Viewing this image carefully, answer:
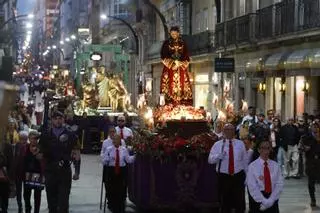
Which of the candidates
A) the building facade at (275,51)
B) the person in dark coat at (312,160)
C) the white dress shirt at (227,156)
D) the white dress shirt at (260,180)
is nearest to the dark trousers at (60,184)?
the white dress shirt at (227,156)

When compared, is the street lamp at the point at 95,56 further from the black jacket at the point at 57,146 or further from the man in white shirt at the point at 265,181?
the man in white shirt at the point at 265,181

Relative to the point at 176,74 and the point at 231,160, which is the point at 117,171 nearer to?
the point at 231,160

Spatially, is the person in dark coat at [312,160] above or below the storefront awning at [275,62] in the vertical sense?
below

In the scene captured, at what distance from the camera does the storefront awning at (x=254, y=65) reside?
31.8 meters

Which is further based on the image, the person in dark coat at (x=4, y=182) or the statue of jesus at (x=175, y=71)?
the statue of jesus at (x=175, y=71)

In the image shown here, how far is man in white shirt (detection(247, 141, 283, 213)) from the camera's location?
9359mm

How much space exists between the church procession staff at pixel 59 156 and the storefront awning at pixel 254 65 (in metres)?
20.4

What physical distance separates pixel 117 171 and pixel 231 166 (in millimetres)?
2249

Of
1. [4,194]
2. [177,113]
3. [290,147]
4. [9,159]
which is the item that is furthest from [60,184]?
[290,147]

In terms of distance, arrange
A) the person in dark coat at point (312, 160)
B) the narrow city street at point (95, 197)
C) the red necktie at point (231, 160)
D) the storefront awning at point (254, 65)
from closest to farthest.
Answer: the red necktie at point (231, 160), the narrow city street at point (95, 197), the person in dark coat at point (312, 160), the storefront awning at point (254, 65)

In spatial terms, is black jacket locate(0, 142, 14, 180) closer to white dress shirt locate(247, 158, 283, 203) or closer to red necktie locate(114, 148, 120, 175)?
red necktie locate(114, 148, 120, 175)

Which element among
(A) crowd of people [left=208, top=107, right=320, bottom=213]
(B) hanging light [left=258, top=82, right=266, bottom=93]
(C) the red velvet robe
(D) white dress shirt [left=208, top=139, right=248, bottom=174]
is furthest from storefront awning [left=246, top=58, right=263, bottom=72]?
(D) white dress shirt [left=208, top=139, right=248, bottom=174]

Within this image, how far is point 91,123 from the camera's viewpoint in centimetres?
3020

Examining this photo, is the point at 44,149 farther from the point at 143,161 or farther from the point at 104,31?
the point at 104,31
